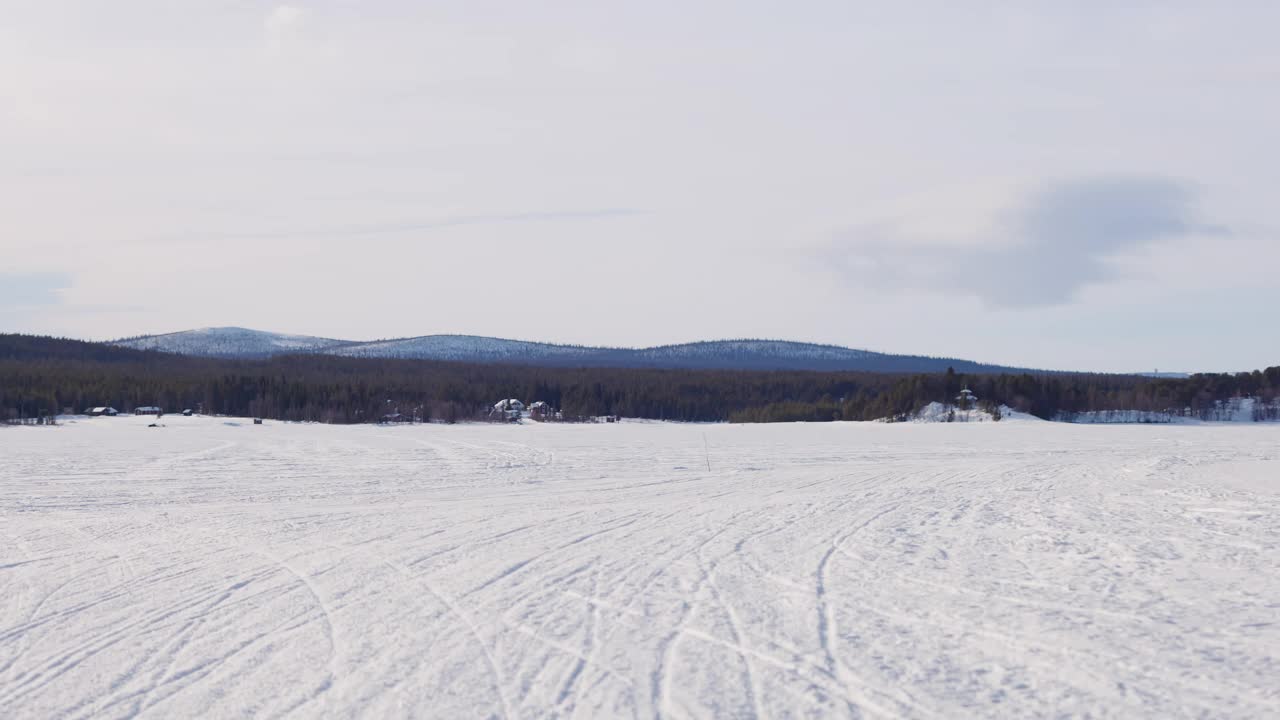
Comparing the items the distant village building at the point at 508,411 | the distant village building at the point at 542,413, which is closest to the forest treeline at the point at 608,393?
the distant village building at the point at 542,413

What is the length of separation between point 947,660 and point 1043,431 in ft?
128

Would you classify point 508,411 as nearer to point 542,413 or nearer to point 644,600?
point 542,413

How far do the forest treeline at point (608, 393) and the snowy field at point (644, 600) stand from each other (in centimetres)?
4716

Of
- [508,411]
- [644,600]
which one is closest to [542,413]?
[508,411]

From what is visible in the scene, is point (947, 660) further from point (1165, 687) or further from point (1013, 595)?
point (1013, 595)

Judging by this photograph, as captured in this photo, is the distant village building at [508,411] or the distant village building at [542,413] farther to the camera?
the distant village building at [542,413]

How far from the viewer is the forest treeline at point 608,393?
212 ft

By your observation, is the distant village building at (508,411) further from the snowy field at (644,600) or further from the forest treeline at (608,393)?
the snowy field at (644,600)

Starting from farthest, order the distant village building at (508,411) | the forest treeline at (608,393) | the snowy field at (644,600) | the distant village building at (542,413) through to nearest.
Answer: the distant village building at (542,413) < the distant village building at (508,411) < the forest treeline at (608,393) < the snowy field at (644,600)

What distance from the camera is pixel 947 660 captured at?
20.0ft

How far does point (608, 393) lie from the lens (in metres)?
94.7

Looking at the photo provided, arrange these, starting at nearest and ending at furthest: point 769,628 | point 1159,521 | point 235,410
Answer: point 769,628
point 1159,521
point 235,410

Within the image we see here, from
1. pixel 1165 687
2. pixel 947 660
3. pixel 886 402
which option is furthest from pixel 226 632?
pixel 886 402

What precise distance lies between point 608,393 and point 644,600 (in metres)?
87.0
